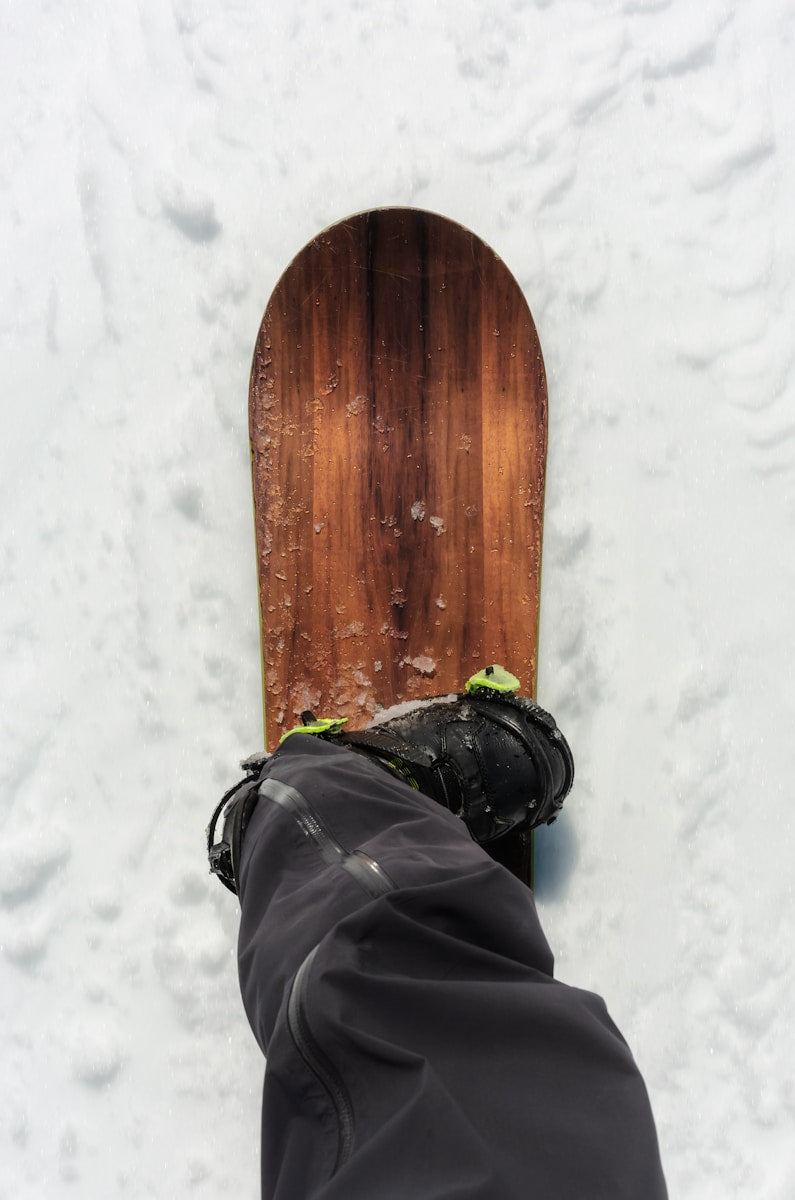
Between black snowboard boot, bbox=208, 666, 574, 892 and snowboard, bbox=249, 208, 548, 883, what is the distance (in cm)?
12

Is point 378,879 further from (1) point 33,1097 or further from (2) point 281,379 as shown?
(1) point 33,1097

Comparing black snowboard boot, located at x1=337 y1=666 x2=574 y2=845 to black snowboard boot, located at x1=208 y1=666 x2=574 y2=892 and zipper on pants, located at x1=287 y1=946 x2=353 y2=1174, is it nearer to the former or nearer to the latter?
black snowboard boot, located at x1=208 y1=666 x2=574 y2=892

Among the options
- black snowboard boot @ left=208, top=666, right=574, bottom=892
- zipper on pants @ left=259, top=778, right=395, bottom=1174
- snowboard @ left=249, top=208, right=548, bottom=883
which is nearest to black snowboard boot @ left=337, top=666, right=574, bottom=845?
black snowboard boot @ left=208, top=666, right=574, bottom=892

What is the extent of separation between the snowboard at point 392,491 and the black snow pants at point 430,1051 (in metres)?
0.65

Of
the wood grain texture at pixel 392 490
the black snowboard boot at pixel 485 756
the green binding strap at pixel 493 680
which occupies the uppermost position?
the wood grain texture at pixel 392 490

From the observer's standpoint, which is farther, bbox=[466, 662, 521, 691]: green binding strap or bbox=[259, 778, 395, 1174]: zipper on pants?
bbox=[466, 662, 521, 691]: green binding strap

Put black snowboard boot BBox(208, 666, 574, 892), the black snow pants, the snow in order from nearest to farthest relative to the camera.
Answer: the black snow pants, black snowboard boot BBox(208, 666, 574, 892), the snow

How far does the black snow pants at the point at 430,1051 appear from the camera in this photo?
53 centimetres

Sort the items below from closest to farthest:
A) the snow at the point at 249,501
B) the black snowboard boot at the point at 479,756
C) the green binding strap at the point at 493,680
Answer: the black snowboard boot at the point at 479,756
the green binding strap at the point at 493,680
the snow at the point at 249,501

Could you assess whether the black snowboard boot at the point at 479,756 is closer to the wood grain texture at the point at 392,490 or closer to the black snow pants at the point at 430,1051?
the wood grain texture at the point at 392,490

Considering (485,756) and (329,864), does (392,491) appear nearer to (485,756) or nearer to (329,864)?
(485,756)

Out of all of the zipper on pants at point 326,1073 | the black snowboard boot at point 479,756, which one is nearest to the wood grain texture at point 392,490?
the black snowboard boot at point 479,756

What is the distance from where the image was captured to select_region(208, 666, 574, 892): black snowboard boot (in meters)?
1.11

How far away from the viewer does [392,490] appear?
1.33 m
